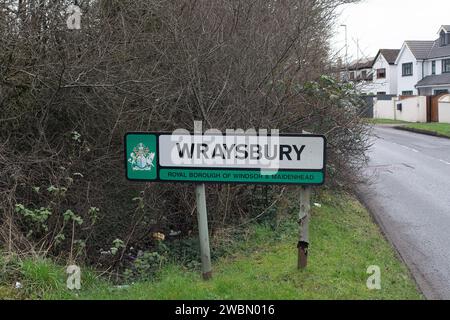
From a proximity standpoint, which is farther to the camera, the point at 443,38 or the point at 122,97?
the point at 443,38

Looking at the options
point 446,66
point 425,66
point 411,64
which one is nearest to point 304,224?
point 446,66

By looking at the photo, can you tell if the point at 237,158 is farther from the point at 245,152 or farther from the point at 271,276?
the point at 271,276

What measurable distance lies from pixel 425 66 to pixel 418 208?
48226 mm

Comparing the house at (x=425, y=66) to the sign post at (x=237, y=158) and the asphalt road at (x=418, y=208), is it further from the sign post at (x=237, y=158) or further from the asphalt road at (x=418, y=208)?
the sign post at (x=237, y=158)

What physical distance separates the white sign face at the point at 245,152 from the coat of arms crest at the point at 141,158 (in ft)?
0.59

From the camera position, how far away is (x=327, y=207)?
9.42m

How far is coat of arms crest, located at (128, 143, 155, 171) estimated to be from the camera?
5223 millimetres

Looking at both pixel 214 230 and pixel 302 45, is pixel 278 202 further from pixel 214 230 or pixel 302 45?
pixel 302 45

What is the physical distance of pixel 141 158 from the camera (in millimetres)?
5254

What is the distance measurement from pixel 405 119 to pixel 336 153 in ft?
113

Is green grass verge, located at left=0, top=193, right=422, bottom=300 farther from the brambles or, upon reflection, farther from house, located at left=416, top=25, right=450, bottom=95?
house, located at left=416, top=25, right=450, bottom=95

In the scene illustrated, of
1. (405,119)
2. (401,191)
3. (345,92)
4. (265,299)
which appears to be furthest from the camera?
(405,119)

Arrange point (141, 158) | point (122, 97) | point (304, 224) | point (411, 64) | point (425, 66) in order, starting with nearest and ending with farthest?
point (141, 158) → point (304, 224) → point (122, 97) → point (425, 66) → point (411, 64)
